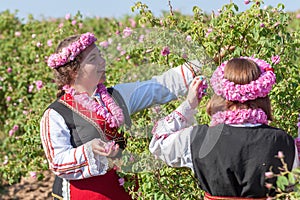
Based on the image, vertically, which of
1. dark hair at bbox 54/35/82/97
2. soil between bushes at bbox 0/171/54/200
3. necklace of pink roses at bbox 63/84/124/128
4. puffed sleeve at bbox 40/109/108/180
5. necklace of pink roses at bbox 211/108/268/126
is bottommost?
soil between bushes at bbox 0/171/54/200

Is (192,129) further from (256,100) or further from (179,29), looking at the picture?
(179,29)

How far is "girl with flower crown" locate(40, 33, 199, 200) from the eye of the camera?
302 cm

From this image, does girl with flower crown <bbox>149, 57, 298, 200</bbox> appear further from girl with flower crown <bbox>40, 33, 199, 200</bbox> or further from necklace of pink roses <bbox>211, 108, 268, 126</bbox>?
girl with flower crown <bbox>40, 33, 199, 200</bbox>

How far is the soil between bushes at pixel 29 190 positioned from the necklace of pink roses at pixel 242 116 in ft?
12.8

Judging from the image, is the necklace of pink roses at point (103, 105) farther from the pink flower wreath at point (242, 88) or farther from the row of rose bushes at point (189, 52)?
the pink flower wreath at point (242, 88)

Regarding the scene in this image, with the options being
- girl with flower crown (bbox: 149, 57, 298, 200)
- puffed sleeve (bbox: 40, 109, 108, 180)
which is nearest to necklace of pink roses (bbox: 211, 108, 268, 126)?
girl with flower crown (bbox: 149, 57, 298, 200)

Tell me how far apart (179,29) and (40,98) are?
6.53 ft

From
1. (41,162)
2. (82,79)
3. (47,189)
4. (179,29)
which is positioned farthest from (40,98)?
(82,79)

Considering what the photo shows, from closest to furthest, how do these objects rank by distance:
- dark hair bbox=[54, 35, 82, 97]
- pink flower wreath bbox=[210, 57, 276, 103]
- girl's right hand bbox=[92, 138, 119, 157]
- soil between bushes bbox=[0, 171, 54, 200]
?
pink flower wreath bbox=[210, 57, 276, 103], girl's right hand bbox=[92, 138, 119, 157], dark hair bbox=[54, 35, 82, 97], soil between bushes bbox=[0, 171, 54, 200]

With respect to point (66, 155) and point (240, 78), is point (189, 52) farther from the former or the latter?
point (66, 155)

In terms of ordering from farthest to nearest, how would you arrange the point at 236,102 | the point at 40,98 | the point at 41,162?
the point at 40,98 → the point at 41,162 → the point at 236,102

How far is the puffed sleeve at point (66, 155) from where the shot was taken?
3.03m

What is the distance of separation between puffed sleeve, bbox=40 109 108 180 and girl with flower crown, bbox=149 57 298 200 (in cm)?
35

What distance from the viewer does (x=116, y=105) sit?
3113mm
